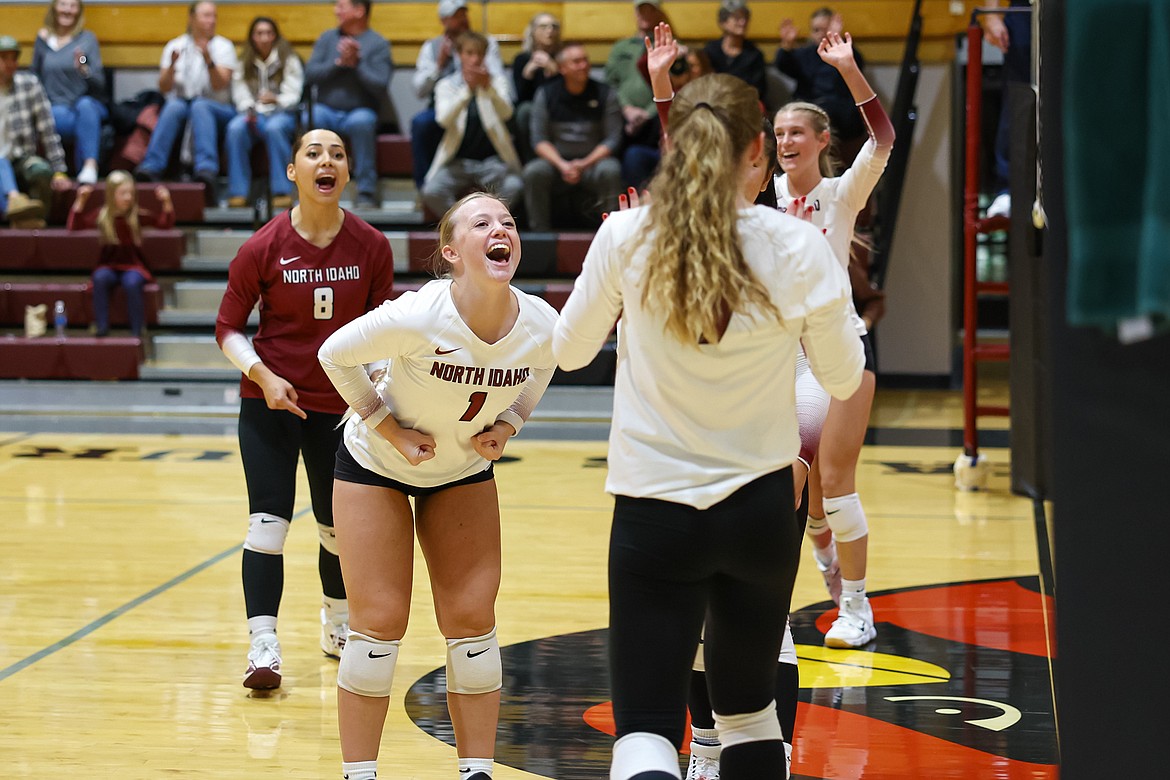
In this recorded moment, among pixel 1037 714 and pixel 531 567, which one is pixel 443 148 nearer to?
pixel 531 567

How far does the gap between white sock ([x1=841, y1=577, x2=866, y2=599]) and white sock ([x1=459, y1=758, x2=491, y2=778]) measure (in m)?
1.74

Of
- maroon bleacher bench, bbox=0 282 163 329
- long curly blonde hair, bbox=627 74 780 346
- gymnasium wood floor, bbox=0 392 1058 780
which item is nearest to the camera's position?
long curly blonde hair, bbox=627 74 780 346

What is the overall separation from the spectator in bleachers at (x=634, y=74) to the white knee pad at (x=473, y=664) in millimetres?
7677

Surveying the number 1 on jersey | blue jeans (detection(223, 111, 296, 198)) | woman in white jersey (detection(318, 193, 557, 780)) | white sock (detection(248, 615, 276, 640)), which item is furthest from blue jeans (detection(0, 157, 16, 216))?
the number 1 on jersey

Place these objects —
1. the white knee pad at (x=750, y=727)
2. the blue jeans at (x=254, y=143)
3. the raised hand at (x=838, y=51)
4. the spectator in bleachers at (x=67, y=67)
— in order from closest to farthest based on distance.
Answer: the white knee pad at (x=750, y=727), the raised hand at (x=838, y=51), the blue jeans at (x=254, y=143), the spectator in bleachers at (x=67, y=67)

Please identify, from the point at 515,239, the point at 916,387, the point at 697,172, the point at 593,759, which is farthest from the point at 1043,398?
the point at 916,387

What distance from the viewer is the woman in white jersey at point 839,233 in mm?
3588

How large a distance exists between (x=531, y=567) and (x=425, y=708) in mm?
1674

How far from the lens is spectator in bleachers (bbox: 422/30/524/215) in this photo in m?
10.2

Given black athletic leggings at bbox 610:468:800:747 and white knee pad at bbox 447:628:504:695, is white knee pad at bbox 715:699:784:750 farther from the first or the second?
white knee pad at bbox 447:628:504:695

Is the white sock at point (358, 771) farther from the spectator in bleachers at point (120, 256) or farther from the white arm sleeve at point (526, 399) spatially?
the spectator in bleachers at point (120, 256)

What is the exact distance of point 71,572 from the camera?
5.51 m

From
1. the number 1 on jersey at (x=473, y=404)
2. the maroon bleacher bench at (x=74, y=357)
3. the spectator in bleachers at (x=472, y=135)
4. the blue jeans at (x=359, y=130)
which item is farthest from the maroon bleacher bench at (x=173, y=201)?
the number 1 on jersey at (x=473, y=404)

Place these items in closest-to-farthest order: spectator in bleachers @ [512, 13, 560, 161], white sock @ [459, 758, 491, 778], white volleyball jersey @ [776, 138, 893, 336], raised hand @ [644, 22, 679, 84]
Answer: raised hand @ [644, 22, 679, 84]
white sock @ [459, 758, 491, 778]
white volleyball jersey @ [776, 138, 893, 336]
spectator in bleachers @ [512, 13, 560, 161]
